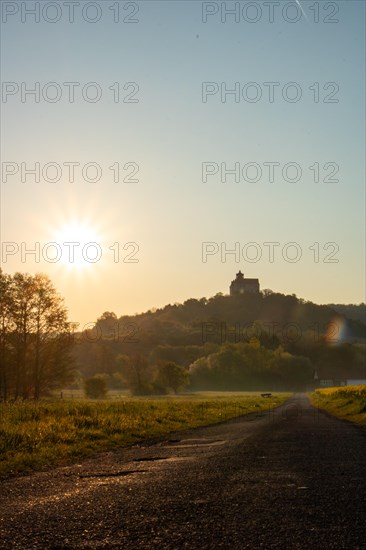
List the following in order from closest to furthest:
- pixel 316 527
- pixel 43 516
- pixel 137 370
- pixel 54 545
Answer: pixel 54 545
pixel 316 527
pixel 43 516
pixel 137 370

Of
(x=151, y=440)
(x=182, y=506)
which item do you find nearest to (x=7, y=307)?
(x=151, y=440)

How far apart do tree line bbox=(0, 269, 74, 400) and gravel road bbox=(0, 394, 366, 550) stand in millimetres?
41483

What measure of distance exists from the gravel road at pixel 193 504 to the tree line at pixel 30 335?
136ft

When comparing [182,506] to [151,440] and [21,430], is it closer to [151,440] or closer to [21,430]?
[21,430]

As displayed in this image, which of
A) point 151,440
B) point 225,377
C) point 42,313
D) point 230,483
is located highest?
point 42,313

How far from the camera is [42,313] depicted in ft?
183

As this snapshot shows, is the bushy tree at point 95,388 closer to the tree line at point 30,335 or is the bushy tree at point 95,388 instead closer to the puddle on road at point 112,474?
the tree line at point 30,335

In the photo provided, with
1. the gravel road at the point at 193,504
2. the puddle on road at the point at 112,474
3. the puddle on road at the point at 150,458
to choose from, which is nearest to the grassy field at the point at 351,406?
the puddle on road at the point at 150,458

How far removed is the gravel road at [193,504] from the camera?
6.51m

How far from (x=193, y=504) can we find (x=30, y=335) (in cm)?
4949

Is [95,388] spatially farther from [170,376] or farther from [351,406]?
[351,406]

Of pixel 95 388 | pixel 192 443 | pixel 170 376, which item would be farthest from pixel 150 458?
pixel 170 376

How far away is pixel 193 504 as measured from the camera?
28.4ft

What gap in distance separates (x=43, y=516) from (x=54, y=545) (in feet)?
5.57
